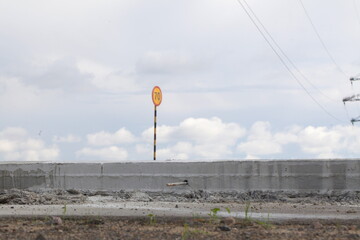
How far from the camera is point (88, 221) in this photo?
Result: 9.04 m

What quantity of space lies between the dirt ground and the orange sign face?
402 inches

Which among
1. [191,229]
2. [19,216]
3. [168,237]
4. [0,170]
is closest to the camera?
→ [168,237]

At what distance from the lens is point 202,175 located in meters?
14.0

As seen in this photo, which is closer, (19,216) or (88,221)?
(88,221)

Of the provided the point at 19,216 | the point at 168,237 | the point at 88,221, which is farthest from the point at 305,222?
the point at 19,216

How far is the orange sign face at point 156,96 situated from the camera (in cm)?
1956

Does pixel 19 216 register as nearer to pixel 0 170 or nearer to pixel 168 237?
pixel 168 237

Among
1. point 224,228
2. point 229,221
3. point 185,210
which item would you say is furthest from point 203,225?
point 185,210

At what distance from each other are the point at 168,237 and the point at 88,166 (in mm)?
7783

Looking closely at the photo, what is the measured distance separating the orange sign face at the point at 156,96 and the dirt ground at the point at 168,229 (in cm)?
1022

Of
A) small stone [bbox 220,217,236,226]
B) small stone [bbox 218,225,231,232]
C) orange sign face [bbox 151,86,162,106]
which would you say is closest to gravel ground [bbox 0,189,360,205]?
small stone [bbox 220,217,236,226]

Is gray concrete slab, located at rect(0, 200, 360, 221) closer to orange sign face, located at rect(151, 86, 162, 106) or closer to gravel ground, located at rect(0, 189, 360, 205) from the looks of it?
gravel ground, located at rect(0, 189, 360, 205)

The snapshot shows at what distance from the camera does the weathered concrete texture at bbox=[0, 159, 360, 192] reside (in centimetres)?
1325

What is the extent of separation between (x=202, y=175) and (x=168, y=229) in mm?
5782
